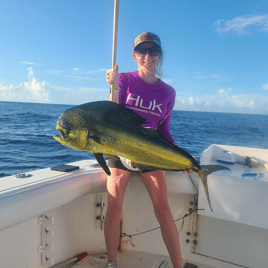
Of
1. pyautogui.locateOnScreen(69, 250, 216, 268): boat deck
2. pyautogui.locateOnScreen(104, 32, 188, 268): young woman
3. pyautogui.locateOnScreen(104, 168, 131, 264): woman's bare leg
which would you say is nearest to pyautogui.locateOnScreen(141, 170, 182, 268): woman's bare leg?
pyautogui.locateOnScreen(104, 32, 188, 268): young woman

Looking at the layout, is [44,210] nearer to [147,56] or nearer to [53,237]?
[53,237]

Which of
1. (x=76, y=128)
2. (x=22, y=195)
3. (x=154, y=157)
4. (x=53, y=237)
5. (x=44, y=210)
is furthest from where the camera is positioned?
(x=53, y=237)

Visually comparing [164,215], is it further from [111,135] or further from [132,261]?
[111,135]

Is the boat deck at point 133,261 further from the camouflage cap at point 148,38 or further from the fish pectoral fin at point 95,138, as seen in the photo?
the camouflage cap at point 148,38

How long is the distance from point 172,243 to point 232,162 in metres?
1.34

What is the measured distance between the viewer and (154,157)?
46.0 inches

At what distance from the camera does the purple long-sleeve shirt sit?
2148 millimetres

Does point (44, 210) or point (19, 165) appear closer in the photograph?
point (44, 210)

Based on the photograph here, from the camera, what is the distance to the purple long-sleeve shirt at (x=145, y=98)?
2148mm

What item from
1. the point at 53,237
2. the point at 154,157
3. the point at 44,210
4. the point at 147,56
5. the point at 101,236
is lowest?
the point at 101,236

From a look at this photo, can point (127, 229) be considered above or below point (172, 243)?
below

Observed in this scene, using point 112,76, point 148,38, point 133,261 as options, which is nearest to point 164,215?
point 133,261

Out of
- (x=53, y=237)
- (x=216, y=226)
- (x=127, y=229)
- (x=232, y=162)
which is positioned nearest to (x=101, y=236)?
(x=127, y=229)

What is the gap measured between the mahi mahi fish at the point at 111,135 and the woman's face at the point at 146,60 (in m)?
1.12
